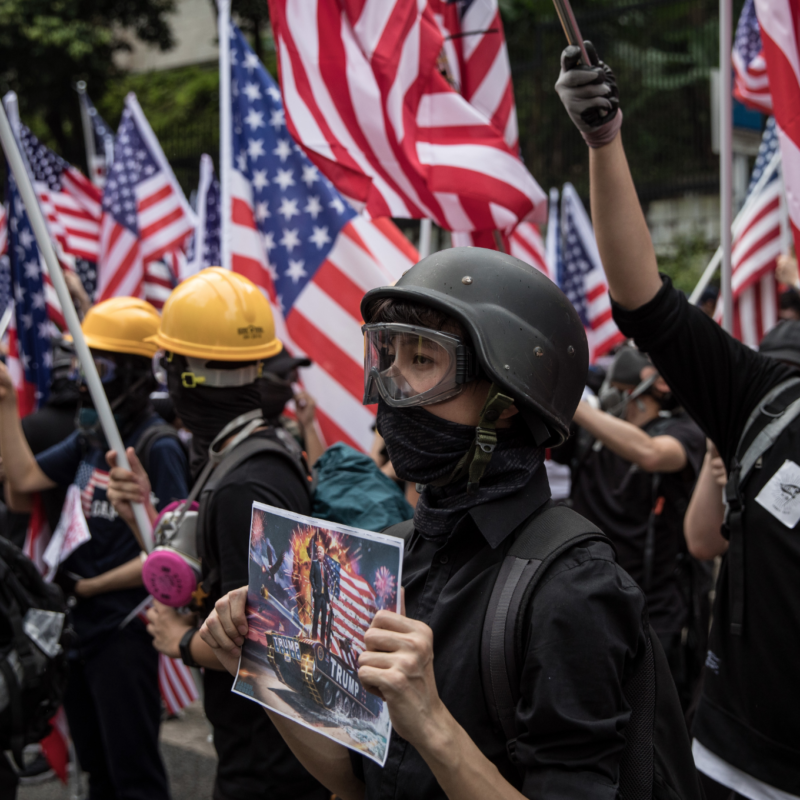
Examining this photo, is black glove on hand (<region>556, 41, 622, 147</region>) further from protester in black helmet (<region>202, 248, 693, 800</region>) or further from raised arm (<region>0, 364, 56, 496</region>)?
raised arm (<region>0, 364, 56, 496</region>)

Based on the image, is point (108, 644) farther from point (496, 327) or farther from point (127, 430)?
point (496, 327)

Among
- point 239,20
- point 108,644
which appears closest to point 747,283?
point 108,644

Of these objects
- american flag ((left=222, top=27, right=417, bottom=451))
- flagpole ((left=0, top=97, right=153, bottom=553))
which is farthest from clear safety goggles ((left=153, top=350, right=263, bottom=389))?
american flag ((left=222, top=27, right=417, bottom=451))

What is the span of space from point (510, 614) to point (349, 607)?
0.29m

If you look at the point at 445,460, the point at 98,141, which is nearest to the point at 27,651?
the point at 445,460

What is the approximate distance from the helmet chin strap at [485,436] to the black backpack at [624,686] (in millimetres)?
138

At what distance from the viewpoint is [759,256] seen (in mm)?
6020

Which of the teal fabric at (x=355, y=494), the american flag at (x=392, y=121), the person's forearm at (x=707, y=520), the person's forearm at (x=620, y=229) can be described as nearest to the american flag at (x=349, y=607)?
the teal fabric at (x=355, y=494)

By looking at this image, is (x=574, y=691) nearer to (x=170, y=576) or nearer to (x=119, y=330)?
(x=170, y=576)

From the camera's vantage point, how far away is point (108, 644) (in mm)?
4270

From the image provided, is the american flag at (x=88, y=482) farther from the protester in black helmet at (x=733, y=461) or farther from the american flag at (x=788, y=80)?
the american flag at (x=788, y=80)

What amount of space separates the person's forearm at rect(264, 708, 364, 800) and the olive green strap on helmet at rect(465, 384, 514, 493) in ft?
2.16

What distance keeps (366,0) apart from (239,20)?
18160 millimetres

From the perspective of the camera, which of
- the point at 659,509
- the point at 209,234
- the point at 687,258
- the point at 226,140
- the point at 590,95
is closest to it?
the point at 590,95
